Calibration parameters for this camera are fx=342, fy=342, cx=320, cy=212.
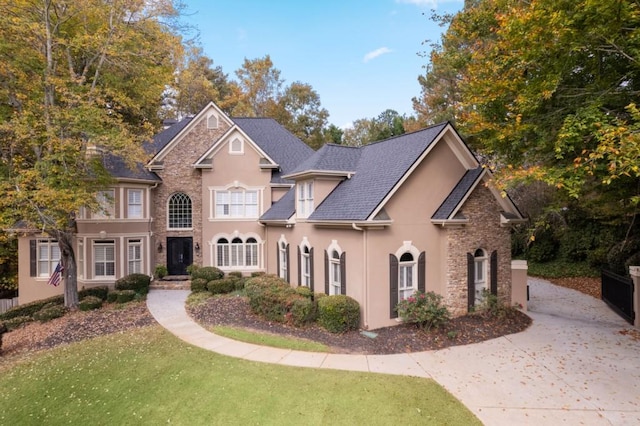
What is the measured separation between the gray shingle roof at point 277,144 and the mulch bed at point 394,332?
10.2 meters

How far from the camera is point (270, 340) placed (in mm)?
11117

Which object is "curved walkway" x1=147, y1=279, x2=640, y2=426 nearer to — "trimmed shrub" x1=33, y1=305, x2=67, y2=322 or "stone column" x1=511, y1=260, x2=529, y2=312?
"stone column" x1=511, y1=260, x2=529, y2=312

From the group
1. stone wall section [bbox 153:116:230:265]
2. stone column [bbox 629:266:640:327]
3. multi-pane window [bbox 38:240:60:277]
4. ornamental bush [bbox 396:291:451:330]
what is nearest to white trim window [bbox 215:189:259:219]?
stone wall section [bbox 153:116:230:265]

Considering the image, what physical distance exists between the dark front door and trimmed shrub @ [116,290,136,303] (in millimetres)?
4433

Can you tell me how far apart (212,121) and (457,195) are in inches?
628

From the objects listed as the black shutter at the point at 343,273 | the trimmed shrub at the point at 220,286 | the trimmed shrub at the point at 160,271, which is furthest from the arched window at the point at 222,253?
the black shutter at the point at 343,273

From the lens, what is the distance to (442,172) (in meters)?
13.3

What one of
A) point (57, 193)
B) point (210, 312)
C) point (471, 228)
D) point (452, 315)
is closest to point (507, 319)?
point (452, 315)

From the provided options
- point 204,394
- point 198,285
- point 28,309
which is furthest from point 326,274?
point 28,309

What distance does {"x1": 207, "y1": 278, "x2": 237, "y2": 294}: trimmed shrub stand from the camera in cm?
1786

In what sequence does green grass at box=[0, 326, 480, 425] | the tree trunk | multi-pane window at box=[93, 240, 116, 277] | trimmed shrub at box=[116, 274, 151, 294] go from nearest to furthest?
1. green grass at box=[0, 326, 480, 425]
2. the tree trunk
3. trimmed shrub at box=[116, 274, 151, 294]
4. multi-pane window at box=[93, 240, 116, 277]

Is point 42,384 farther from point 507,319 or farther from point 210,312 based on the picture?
point 507,319

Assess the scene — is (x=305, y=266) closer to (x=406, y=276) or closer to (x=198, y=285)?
(x=406, y=276)

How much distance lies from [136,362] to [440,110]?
94.9 ft
